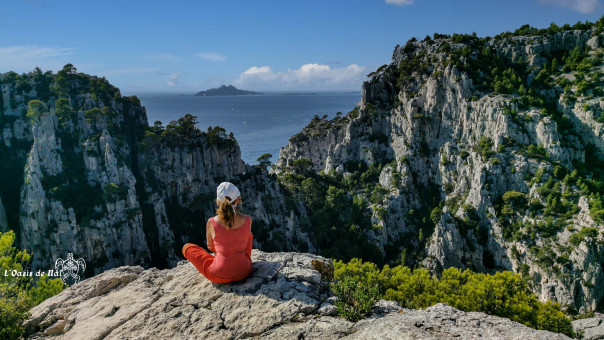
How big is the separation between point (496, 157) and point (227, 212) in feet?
190

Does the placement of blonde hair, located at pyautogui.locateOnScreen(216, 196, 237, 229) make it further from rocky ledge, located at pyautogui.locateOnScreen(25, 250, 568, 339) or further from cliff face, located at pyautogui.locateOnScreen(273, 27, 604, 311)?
cliff face, located at pyautogui.locateOnScreen(273, 27, 604, 311)

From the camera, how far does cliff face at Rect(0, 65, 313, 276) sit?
49803mm

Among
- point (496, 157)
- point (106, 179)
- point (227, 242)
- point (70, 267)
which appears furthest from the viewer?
point (496, 157)

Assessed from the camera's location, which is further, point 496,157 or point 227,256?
point 496,157

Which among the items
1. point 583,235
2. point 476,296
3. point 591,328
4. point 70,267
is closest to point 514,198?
point 583,235

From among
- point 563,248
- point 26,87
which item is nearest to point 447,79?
point 563,248

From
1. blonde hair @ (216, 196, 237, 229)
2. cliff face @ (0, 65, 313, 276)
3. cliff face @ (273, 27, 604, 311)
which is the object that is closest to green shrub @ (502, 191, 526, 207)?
cliff face @ (273, 27, 604, 311)

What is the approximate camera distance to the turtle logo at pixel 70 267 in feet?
153

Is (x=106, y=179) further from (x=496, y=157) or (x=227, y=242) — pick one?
(x=496, y=157)

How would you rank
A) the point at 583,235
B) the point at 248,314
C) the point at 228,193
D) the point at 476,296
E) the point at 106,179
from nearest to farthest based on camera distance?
the point at 248,314 → the point at 228,193 → the point at 476,296 → the point at 583,235 → the point at 106,179

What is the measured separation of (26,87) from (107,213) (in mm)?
32014

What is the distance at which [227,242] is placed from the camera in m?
8.66

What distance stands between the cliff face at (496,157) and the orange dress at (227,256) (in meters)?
49.7

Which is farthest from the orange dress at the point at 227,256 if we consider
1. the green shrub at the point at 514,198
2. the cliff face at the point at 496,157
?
the green shrub at the point at 514,198
